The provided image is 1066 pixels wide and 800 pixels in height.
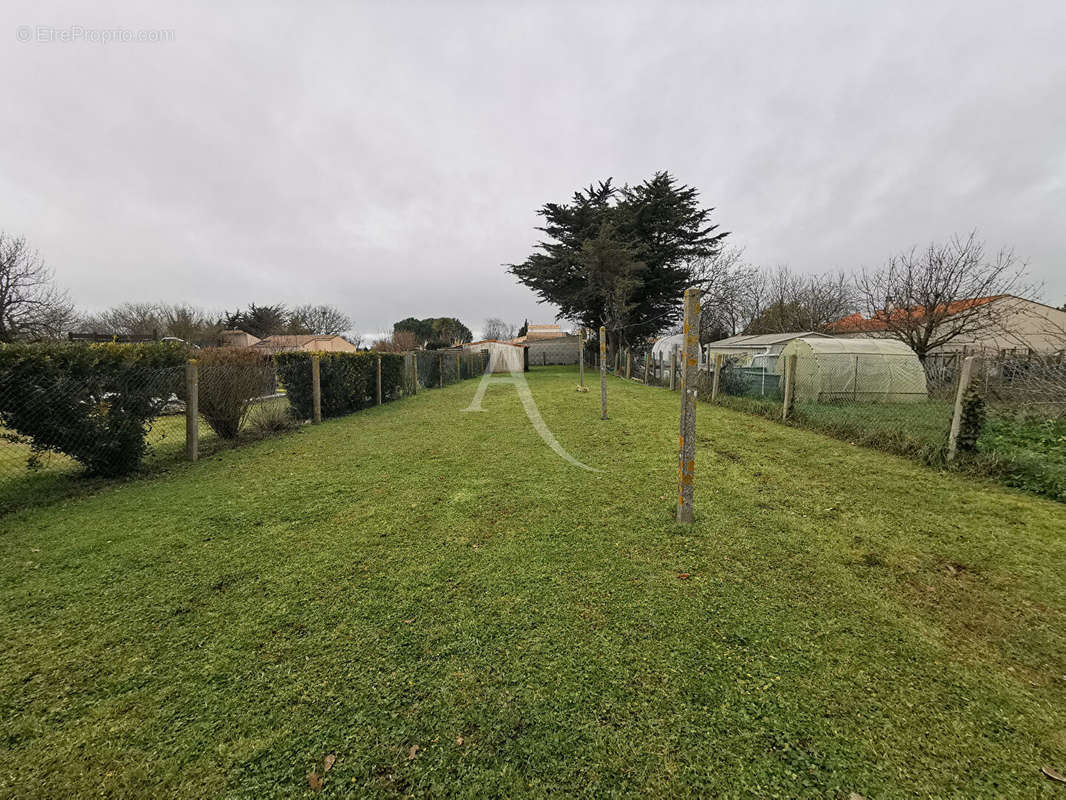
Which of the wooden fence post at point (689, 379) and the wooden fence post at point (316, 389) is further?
the wooden fence post at point (316, 389)

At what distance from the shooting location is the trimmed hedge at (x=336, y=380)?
28.9 feet

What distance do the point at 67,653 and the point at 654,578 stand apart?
3436 mm

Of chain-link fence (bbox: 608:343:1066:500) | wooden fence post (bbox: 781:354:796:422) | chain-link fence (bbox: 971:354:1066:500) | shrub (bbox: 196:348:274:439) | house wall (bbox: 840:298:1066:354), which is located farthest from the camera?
house wall (bbox: 840:298:1066:354)

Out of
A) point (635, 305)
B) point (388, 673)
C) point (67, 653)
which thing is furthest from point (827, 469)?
point (635, 305)

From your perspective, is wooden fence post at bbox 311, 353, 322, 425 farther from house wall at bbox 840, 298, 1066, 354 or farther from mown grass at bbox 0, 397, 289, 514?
house wall at bbox 840, 298, 1066, 354

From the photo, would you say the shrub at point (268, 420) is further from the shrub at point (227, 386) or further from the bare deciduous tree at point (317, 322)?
the bare deciduous tree at point (317, 322)

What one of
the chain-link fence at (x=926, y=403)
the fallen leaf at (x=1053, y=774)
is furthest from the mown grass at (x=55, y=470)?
the chain-link fence at (x=926, y=403)

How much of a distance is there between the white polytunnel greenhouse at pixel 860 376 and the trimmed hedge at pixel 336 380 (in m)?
11.8

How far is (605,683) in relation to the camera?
1903 mm

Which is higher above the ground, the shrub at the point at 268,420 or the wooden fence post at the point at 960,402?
the wooden fence post at the point at 960,402

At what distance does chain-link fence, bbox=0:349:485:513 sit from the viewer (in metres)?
4.29

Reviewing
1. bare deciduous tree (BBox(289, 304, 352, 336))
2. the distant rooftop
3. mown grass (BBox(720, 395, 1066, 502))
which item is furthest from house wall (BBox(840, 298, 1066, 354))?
bare deciduous tree (BBox(289, 304, 352, 336))

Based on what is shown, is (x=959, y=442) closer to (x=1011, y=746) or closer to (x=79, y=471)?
(x=1011, y=746)

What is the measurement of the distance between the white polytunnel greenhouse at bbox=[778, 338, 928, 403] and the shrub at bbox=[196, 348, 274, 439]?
12470mm
